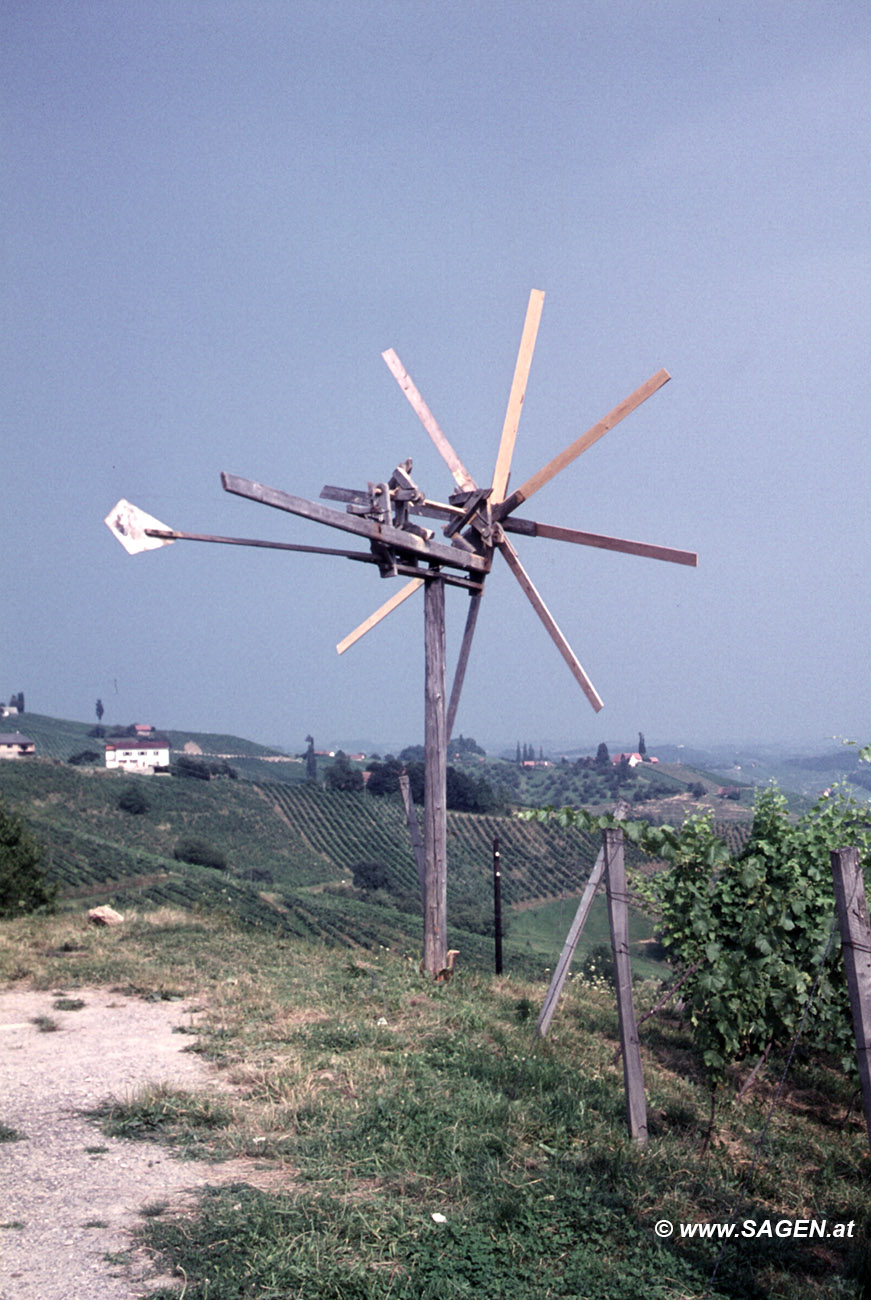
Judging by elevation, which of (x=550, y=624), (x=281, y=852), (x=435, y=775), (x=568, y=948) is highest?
(x=550, y=624)

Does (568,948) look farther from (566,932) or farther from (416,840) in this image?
(566,932)

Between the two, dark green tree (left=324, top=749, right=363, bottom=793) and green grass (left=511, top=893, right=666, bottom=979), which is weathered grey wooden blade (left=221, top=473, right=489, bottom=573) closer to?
green grass (left=511, top=893, right=666, bottom=979)

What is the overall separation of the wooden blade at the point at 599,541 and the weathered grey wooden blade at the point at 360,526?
0.46 m

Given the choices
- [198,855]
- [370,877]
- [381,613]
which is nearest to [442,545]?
[381,613]

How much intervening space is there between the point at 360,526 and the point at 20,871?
382 inches

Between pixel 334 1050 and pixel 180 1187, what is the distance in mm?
2155

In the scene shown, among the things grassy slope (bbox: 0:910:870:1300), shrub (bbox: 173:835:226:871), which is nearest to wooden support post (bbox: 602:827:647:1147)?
grassy slope (bbox: 0:910:870:1300)

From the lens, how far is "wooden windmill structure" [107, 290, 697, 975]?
7.80 m

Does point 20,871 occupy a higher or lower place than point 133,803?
higher

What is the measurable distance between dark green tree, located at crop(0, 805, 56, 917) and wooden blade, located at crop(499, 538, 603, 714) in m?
8.75

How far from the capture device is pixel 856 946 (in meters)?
3.41

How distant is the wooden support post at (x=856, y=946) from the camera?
3.38 meters

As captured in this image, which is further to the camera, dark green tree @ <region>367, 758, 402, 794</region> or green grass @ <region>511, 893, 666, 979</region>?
dark green tree @ <region>367, 758, 402, 794</region>

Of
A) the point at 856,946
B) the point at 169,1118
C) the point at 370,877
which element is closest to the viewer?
the point at 856,946
